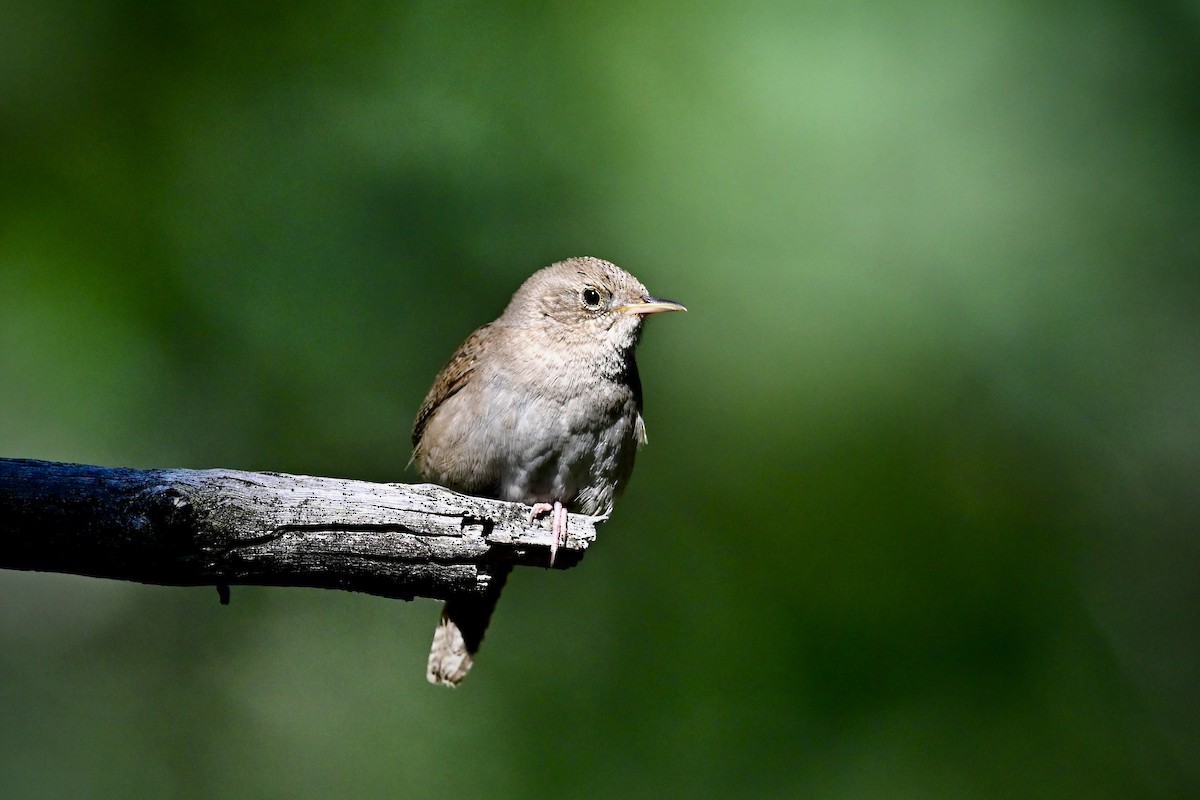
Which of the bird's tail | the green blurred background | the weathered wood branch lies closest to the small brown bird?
the bird's tail

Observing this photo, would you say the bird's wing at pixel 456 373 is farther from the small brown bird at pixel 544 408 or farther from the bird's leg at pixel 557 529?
the bird's leg at pixel 557 529

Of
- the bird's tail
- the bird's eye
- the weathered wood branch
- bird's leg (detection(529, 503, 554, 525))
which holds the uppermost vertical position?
the bird's eye

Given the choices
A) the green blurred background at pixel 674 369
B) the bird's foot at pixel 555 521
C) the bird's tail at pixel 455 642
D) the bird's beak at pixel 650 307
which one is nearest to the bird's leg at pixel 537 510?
the bird's foot at pixel 555 521

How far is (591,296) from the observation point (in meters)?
4.02

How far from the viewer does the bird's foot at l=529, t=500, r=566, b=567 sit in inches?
114

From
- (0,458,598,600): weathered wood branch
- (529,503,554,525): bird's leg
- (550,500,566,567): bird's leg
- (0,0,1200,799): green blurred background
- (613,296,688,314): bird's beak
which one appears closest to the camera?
(0,458,598,600): weathered wood branch

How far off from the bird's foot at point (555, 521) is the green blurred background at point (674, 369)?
2.44 metres

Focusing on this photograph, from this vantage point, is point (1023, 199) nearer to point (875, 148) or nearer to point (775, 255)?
point (875, 148)

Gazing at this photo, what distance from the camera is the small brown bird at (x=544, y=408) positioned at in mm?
3678

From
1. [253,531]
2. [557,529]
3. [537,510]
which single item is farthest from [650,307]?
[253,531]

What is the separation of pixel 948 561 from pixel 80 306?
5206mm

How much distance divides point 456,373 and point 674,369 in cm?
219

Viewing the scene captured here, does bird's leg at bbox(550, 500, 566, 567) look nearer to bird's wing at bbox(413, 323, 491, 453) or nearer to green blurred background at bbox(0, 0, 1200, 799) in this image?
bird's wing at bbox(413, 323, 491, 453)

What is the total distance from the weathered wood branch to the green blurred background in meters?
3.10
